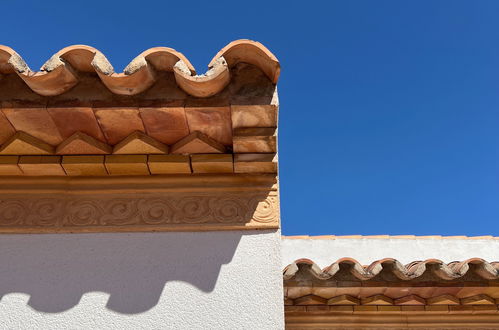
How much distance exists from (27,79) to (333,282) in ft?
7.31

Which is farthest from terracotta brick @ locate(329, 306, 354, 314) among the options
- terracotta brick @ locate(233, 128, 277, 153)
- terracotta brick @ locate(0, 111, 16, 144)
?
terracotta brick @ locate(0, 111, 16, 144)

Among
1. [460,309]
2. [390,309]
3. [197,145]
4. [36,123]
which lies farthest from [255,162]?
[460,309]

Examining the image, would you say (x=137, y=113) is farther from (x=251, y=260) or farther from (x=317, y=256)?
(x=317, y=256)

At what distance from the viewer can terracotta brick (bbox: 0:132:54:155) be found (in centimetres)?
222

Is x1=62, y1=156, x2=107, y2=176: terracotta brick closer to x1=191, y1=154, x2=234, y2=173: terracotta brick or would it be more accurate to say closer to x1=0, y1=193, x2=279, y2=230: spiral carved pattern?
x1=0, y1=193, x2=279, y2=230: spiral carved pattern

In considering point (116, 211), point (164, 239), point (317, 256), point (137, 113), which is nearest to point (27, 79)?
point (137, 113)

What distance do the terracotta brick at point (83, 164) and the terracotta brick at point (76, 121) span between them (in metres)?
0.11

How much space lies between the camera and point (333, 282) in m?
3.20

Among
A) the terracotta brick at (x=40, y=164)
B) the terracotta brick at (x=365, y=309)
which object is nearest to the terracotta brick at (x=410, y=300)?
the terracotta brick at (x=365, y=309)

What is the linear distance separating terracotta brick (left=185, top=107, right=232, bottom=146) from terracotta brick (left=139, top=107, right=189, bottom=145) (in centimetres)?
4

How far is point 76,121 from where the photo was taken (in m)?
2.14

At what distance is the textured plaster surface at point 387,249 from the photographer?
637cm

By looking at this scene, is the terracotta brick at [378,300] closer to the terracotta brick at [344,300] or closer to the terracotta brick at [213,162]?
the terracotta brick at [344,300]

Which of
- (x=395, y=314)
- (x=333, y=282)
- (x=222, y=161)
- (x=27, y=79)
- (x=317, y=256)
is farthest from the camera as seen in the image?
(x=317, y=256)
